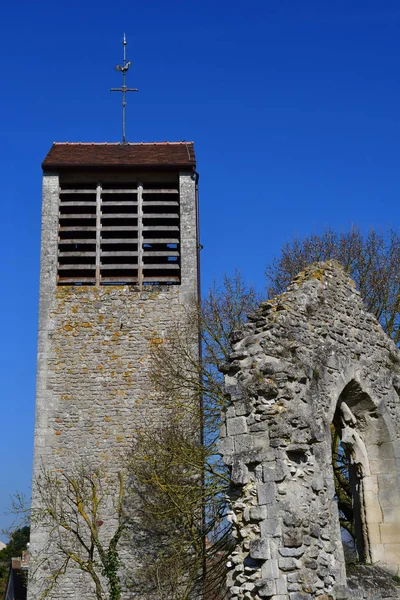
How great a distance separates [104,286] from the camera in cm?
1677

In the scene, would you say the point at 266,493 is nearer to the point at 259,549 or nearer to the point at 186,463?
the point at 259,549

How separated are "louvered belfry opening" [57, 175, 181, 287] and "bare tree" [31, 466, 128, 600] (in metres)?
4.33

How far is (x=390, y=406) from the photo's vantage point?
8.41 m

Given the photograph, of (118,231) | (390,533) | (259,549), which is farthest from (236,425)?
(118,231)

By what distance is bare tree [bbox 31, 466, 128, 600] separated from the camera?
14328mm

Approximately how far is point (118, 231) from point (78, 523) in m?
6.46

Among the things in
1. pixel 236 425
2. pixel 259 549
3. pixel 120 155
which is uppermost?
pixel 120 155

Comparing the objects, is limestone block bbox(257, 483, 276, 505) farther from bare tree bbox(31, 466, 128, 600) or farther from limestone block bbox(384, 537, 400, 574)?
bare tree bbox(31, 466, 128, 600)

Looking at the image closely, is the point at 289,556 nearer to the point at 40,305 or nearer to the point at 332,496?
the point at 332,496

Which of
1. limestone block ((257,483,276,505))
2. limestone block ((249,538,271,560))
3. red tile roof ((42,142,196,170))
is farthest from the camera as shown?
red tile roof ((42,142,196,170))

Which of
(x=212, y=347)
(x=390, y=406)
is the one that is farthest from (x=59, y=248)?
(x=390, y=406)

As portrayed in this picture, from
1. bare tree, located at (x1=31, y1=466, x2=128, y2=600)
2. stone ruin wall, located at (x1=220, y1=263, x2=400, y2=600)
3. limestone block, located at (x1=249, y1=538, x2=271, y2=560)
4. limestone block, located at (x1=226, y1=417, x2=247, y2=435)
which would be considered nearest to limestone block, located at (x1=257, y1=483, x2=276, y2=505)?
stone ruin wall, located at (x1=220, y1=263, x2=400, y2=600)

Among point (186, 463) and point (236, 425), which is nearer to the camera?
point (236, 425)

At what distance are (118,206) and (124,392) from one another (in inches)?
174
